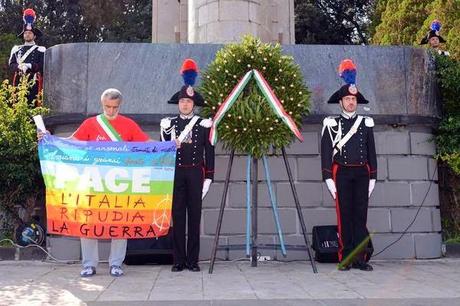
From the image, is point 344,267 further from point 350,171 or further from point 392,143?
point 392,143

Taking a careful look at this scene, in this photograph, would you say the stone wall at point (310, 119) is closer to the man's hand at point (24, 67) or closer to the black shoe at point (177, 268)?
the black shoe at point (177, 268)

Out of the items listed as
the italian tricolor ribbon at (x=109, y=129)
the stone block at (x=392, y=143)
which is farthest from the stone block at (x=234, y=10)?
the italian tricolor ribbon at (x=109, y=129)

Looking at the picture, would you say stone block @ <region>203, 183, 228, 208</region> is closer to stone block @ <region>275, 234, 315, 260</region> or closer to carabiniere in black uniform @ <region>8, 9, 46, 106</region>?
stone block @ <region>275, 234, 315, 260</region>

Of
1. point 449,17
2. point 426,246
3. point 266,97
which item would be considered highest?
point 449,17

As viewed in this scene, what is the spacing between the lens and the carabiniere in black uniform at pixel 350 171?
22.7 ft

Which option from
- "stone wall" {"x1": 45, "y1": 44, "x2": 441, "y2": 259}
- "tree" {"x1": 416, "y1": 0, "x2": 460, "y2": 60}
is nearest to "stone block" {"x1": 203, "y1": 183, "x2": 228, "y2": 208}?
"stone wall" {"x1": 45, "y1": 44, "x2": 441, "y2": 259}

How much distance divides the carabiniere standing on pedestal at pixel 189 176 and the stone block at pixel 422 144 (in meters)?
3.06

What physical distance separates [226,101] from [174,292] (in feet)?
7.86

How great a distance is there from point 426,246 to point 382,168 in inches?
48.9

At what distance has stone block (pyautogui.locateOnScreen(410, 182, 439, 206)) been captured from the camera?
26.3 ft

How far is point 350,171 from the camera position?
694cm

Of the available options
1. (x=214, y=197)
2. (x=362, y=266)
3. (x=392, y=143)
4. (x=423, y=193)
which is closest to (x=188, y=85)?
(x=214, y=197)

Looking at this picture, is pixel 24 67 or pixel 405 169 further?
pixel 24 67

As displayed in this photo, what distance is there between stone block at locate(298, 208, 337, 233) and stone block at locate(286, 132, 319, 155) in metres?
0.79
